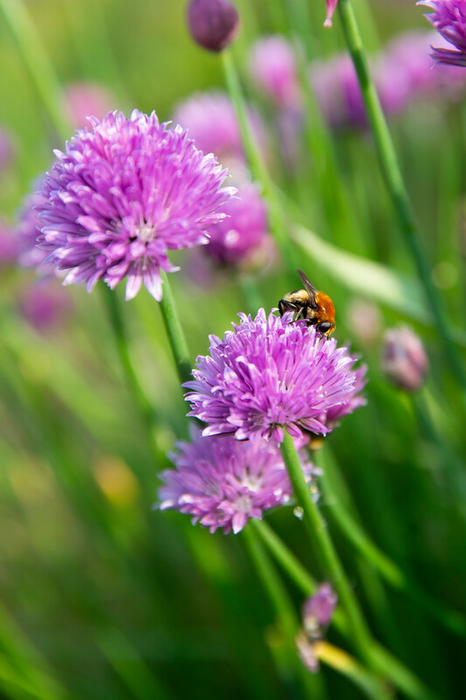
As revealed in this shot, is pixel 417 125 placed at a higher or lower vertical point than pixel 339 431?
higher

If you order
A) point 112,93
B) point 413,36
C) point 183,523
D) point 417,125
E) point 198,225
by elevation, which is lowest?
point 183,523

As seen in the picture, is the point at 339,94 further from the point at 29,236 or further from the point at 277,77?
the point at 29,236

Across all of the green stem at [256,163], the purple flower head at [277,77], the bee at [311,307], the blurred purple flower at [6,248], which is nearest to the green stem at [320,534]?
the bee at [311,307]

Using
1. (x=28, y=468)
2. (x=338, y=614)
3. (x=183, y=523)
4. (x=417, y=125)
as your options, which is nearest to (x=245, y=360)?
(x=338, y=614)

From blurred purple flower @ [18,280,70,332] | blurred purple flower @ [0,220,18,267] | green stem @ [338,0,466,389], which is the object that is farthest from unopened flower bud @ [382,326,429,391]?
blurred purple flower @ [18,280,70,332]

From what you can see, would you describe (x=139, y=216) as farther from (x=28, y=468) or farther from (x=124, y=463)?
(x=28, y=468)

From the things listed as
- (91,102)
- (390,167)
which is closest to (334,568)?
(390,167)
